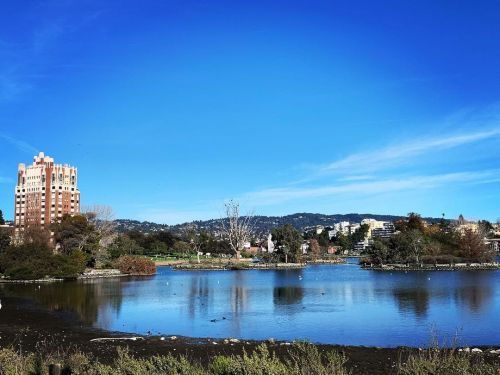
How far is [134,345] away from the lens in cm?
1859

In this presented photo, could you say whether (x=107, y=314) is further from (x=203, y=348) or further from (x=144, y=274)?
(x=144, y=274)

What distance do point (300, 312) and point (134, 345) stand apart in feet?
43.4

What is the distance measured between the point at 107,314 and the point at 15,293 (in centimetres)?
1690

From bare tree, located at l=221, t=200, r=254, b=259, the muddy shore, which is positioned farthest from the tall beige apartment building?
the muddy shore

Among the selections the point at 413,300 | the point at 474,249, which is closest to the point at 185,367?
the point at 413,300

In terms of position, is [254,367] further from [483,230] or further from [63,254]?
[483,230]

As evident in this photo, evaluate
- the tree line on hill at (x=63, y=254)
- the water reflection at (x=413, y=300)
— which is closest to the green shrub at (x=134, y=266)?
the tree line on hill at (x=63, y=254)

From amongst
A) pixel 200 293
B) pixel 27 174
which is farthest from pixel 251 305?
pixel 27 174

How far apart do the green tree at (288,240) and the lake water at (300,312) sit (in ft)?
182

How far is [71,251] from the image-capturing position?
224ft

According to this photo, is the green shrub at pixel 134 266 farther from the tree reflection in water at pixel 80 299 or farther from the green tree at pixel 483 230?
the green tree at pixel 483 230

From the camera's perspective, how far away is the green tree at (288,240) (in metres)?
102

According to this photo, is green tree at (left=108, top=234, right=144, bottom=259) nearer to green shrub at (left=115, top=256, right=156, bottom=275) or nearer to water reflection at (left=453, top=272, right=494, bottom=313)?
green shrub at (left=115, top=256, right=156, bottom=275)

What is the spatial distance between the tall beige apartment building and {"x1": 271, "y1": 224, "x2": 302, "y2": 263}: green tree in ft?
208
